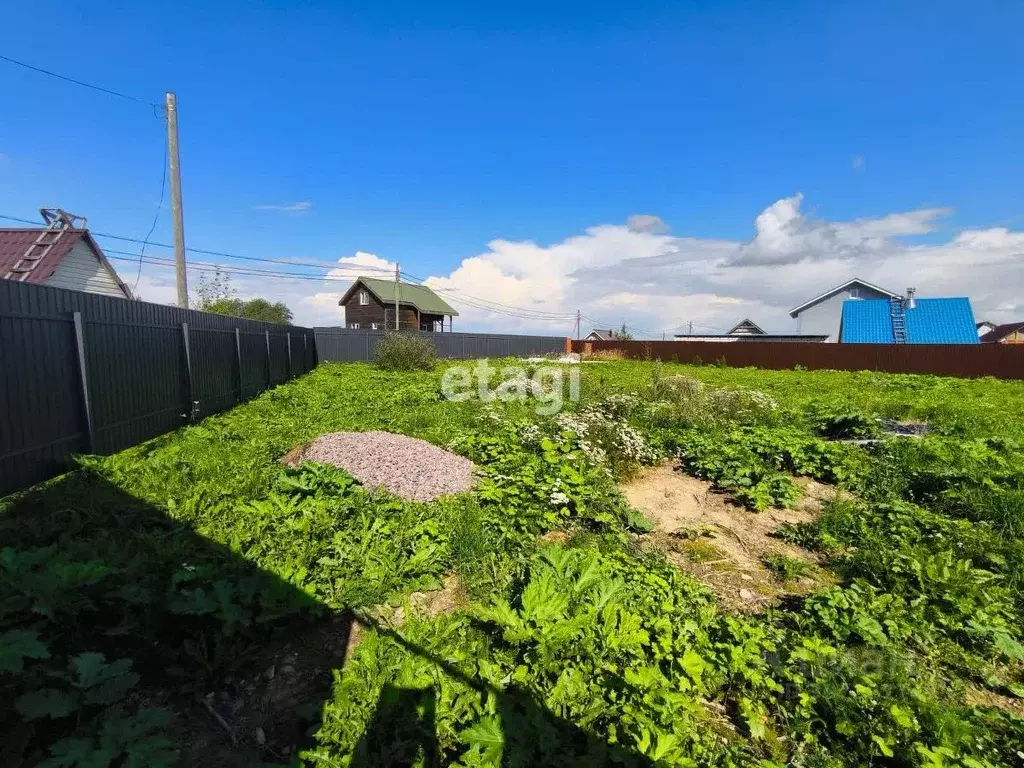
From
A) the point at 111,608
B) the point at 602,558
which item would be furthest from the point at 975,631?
the point at 111,608

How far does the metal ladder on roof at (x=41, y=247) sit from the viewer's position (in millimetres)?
11488

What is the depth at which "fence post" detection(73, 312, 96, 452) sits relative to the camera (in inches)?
194

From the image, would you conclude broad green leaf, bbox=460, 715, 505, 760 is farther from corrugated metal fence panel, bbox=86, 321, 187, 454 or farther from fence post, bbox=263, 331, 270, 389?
fence post, bbox=263, 331, 270, 389

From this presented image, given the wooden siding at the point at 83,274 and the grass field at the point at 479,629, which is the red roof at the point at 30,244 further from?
the grass field at the point at 479,629

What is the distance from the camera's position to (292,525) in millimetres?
3258

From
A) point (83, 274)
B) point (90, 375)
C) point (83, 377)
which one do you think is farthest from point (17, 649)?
point (83, 274)

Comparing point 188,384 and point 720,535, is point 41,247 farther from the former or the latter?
point 720,535

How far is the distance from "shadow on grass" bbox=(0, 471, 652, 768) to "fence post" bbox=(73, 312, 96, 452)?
220cm

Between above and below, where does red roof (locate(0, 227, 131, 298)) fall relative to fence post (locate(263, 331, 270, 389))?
above

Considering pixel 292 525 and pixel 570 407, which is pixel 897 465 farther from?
pixel 292 525

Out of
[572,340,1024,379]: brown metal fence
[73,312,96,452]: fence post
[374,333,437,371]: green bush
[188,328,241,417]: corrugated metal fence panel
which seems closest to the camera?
[73,312,96,452]: fence post

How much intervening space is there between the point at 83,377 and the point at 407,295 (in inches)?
1151

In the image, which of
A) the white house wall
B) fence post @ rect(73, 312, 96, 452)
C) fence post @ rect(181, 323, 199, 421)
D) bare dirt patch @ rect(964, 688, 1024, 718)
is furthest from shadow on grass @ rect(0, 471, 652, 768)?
the white house wall

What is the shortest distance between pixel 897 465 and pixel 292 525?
6.13 meters
